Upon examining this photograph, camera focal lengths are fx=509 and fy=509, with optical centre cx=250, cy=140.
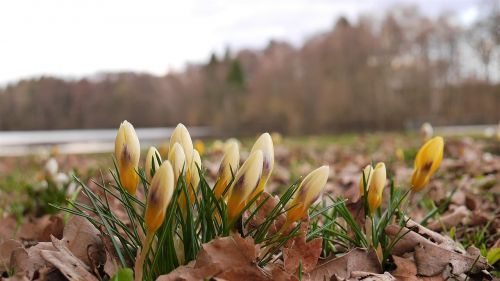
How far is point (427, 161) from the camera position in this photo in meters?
1.35

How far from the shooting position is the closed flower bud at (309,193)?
1073 mm

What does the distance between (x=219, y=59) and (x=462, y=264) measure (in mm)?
48255

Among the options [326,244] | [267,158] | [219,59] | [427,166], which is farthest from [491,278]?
[219,59]

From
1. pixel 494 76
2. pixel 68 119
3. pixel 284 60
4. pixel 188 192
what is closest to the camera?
pixel 188 192

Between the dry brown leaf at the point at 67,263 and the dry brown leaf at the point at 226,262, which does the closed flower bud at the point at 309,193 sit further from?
the dry brown leaf at the point at 67,263

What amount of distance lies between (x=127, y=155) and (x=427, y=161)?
790 millimetres

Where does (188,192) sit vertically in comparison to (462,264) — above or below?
above

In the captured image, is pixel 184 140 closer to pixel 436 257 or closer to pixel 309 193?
pixel 309 193

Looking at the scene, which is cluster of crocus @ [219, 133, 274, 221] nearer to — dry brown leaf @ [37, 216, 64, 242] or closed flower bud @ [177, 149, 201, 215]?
closed flower bud @ [177, 149, 201, 215]

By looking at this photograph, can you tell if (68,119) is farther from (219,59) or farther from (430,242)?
(430,242)

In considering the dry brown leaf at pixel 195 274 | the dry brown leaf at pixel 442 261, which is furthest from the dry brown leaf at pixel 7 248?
the dry brown leaf at pixel 442 261

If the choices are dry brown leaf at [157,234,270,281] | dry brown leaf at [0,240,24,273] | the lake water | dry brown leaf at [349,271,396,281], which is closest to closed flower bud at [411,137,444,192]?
dry brown leaf at [349,271,396,281]

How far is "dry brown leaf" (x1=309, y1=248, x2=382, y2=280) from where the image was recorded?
1210 millimetres

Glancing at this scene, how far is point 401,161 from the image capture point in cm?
461
